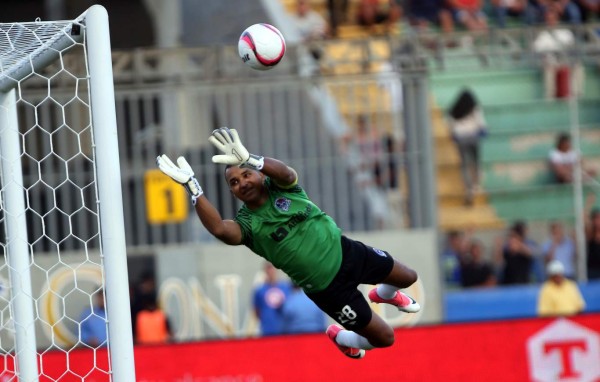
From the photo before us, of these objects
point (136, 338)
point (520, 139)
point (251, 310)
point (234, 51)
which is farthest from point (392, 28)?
point (136, 338)

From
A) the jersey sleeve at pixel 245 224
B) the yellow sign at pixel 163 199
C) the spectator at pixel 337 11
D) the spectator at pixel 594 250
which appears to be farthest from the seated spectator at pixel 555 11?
the jersey sleeve at pixel 245 224

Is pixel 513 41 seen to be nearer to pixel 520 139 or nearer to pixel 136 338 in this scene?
pixel 520 139

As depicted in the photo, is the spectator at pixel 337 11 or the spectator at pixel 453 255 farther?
the spectator at pixel 337 11

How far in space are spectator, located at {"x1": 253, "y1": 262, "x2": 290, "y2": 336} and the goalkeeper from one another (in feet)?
17.4

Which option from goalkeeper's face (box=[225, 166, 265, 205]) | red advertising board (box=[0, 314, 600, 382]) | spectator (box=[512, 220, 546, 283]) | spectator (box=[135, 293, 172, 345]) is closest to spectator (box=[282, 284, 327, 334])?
spectator (box=[135, 293, 172, 345])

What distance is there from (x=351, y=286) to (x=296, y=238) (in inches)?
23.8

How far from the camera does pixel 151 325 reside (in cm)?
1362

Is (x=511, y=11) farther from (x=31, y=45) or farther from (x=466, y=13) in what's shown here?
(x=31, y=45)

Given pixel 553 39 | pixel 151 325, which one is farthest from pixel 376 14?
pixel 151 325

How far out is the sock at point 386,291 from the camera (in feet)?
28.7

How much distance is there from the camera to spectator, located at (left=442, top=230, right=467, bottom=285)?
15570 mm

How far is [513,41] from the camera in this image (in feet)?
47.8

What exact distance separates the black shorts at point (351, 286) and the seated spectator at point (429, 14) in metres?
10.1

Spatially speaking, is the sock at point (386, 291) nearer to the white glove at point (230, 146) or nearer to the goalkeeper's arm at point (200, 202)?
the goalkeeper's arm at point (200, 202)
